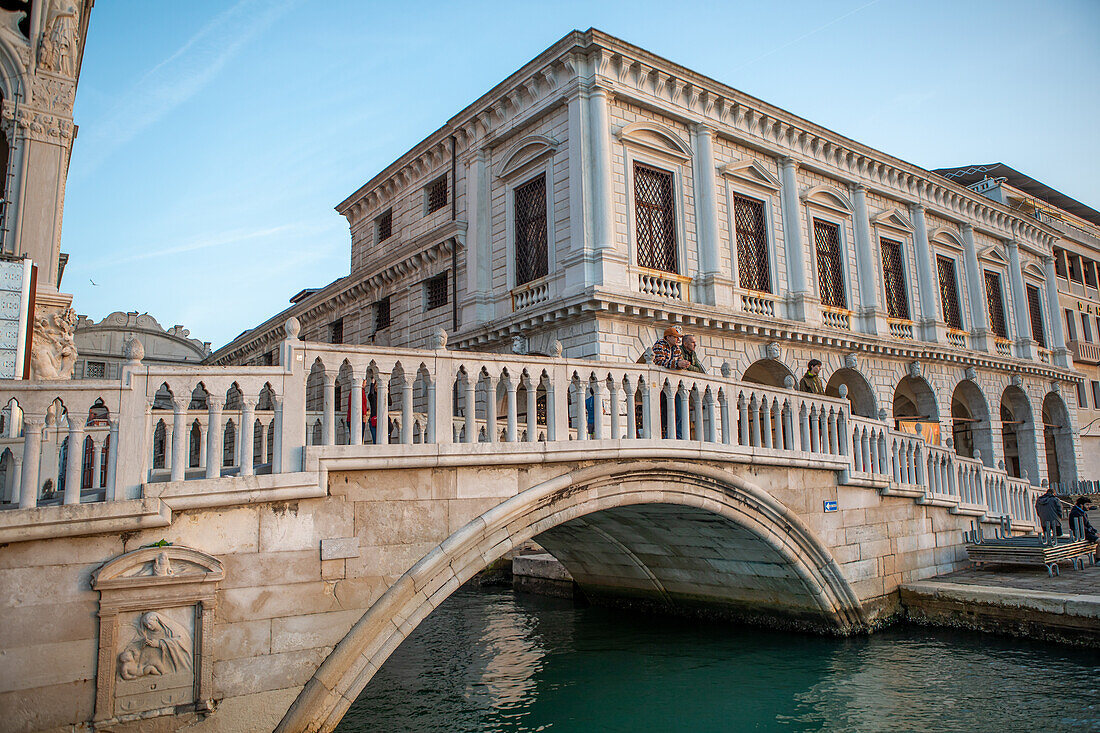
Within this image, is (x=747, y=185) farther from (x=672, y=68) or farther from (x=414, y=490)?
(x=414, y=490)

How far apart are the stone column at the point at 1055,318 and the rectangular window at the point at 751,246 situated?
15.2 metres

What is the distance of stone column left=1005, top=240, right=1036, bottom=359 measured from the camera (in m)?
23.4

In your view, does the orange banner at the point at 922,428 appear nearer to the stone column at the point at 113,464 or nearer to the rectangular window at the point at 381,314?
the rectangular window at the point at 381,314

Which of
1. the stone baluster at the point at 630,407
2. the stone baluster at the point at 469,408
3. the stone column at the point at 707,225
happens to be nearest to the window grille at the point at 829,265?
the stone column at the point at 707,225

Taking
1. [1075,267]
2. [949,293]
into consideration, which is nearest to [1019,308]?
[949,293]

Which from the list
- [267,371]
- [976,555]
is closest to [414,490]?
[267,371]

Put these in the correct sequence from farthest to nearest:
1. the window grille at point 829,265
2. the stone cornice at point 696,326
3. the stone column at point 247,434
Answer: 1. the window grille at point 829,265
2. the stone cornice at point 696,326
3. the stone column at point 247,434

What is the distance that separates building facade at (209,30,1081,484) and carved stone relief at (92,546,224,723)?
8747 millimetres

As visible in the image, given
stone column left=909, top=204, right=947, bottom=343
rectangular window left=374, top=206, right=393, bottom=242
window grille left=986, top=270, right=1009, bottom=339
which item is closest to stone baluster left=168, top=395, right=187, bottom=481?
rectangular window left=374, top=206, right=393, bottom=242

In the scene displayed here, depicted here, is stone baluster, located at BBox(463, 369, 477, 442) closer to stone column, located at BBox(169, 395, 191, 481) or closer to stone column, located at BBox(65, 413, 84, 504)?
stone column, located at BBox(169, 395, 191, 481)

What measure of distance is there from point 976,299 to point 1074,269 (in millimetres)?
10134

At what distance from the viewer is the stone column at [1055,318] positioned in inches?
991

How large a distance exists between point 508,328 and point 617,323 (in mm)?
2430

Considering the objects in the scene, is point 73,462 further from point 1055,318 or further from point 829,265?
point 1055,318
